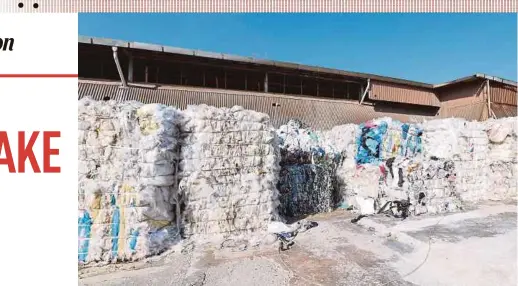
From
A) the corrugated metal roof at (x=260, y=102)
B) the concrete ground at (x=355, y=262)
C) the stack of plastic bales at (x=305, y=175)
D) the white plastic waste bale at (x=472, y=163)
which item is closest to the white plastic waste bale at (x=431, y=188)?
the concrete ground at (x=355, y=262)

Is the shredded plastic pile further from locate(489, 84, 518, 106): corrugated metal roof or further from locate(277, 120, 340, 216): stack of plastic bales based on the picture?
locate(489, 84, 518, 106): corrugated metal roof

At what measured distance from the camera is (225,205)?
→ 4219 millimetres

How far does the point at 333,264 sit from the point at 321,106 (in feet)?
25.6

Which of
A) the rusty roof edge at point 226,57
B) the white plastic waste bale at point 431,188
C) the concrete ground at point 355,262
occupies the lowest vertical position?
the concrete ground at point 355,262

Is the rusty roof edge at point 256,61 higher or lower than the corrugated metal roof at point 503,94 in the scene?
higher

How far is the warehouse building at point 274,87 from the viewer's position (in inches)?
301

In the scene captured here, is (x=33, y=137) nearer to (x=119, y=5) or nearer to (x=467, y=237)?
(x=119, y=5)

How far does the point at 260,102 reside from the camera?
30.9 feet

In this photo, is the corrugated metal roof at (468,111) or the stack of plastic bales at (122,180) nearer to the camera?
the stack of plastic bales at (122,180)

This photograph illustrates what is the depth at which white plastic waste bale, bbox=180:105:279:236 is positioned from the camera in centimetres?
408

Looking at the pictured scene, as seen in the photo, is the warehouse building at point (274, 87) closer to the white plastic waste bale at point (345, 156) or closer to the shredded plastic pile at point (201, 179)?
the white plastic waste bale at point (345, 156)

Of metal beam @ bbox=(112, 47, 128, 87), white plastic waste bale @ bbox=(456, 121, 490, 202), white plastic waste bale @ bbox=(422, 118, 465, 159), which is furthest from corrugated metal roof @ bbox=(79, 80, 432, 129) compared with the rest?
white plastic waste bale @ bbox=(456, 121, 490, 202)

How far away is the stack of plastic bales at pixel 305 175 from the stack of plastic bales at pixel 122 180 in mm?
2720

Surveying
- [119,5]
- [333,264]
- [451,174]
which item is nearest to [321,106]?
[451,174]
